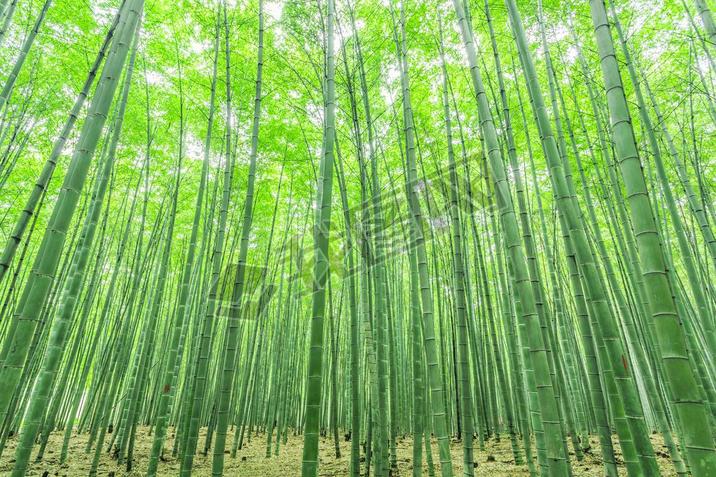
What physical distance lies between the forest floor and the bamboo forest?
6 centimetres

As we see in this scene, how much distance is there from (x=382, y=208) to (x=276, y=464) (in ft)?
10.7

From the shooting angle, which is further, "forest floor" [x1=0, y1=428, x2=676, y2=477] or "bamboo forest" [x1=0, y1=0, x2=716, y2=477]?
"forest floor" [x1=0, y1=428, x2=676, y2=477]

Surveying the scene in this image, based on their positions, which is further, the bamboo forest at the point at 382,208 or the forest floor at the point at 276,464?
the forest floor at the point at 276,464

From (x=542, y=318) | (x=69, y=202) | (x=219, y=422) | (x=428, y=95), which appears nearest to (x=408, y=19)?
(x=428, y=95)

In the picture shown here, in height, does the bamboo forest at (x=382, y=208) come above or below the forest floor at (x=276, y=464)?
above

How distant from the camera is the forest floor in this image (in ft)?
11.8

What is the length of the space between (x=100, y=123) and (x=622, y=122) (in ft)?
5.81

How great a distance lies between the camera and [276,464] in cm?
437

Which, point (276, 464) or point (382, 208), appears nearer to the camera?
point (382, 208)

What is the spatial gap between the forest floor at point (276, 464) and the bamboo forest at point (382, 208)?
6 centimetres

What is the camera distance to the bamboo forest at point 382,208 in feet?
5.18

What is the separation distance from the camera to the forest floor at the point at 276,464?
3609mm

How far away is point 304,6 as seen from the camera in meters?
3.49

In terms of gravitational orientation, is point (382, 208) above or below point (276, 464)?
above
